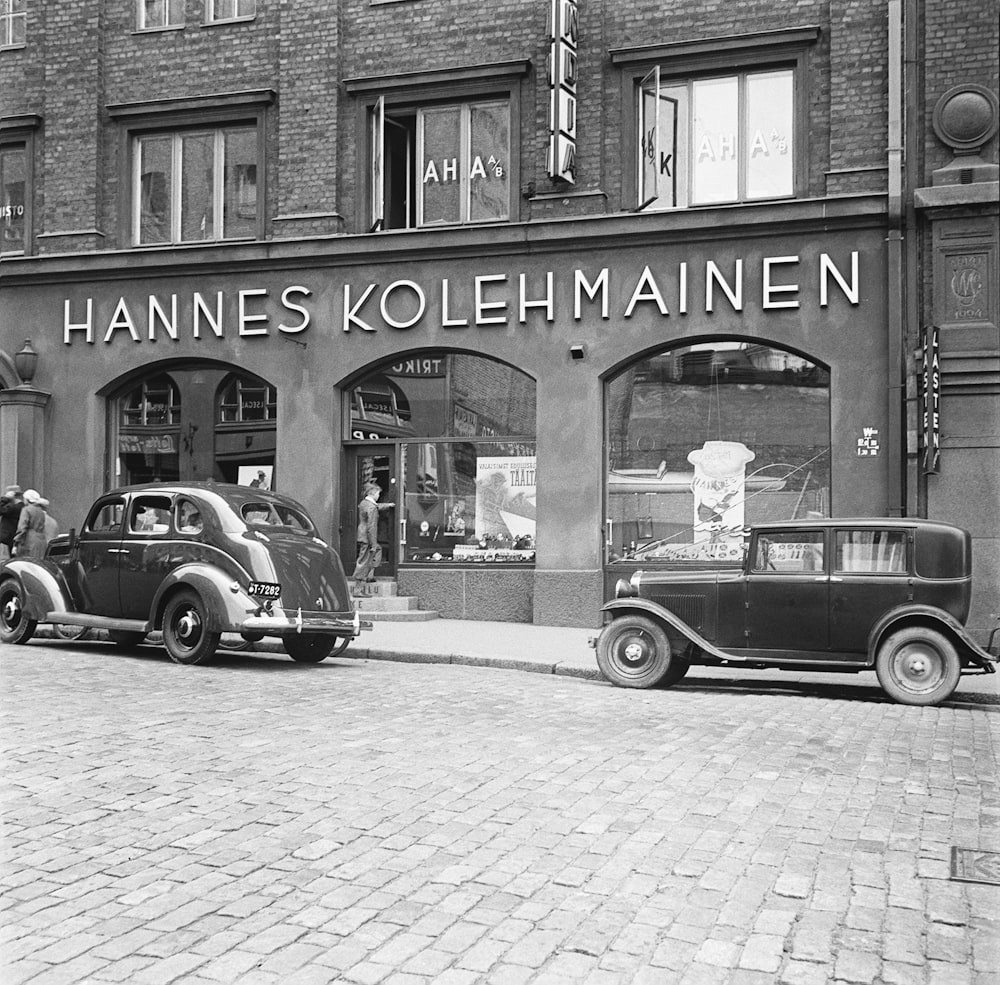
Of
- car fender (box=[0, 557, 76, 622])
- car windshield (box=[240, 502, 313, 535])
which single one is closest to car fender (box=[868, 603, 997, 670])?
car windshield (box=[240, 502, 313, 535])

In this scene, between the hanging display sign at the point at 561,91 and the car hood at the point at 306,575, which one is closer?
the car hood at the point at 306,575

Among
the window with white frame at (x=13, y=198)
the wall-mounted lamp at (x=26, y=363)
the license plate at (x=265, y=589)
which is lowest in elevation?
A: the license plate at (x=265, y=589)

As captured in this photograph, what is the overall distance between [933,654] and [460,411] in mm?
9165

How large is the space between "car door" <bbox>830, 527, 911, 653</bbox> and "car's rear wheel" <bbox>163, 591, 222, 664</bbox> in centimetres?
603

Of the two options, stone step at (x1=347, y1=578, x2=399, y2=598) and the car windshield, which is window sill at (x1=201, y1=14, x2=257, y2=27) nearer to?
stone step at (x1=347, y1=578, x2=399, y2=598)

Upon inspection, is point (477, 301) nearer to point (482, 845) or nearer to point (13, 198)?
point (13, 198)

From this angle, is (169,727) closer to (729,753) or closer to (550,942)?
(729,753)

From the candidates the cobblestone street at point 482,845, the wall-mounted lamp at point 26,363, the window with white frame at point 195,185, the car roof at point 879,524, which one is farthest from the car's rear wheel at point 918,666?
the wall-mounted lamp at point 26,363

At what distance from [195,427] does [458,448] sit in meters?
4.51

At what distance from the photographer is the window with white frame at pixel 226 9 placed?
19453 mm

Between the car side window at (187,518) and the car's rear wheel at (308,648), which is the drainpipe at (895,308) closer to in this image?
the car's rear wheel at (308,648)

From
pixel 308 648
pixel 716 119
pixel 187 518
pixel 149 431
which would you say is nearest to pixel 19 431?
pixel 149 431

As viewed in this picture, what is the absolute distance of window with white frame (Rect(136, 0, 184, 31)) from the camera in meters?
19.6

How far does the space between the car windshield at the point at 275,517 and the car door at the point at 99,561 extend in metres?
1.57
